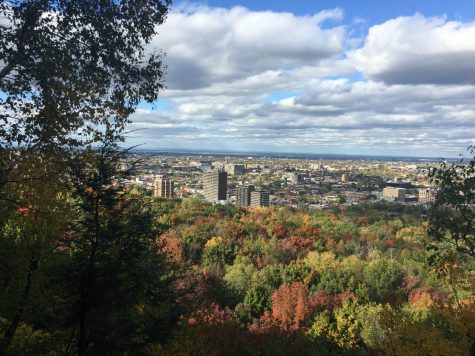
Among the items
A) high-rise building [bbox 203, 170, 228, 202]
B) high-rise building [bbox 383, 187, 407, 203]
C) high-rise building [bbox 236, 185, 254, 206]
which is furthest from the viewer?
high-rise building [bbox 203, 170, 228, 202]

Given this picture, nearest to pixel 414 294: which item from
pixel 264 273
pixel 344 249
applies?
pixel 264 273

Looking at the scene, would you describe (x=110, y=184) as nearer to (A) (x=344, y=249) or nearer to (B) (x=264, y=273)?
(B) (x=264, y=273)

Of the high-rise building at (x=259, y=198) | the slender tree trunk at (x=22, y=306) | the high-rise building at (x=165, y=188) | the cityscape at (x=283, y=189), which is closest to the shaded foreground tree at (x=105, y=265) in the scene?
the slender tree trunk at (x=22, y=306)

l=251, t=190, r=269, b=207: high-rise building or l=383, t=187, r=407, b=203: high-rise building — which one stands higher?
l=383, t=187, r=407, b=203: high-rise building

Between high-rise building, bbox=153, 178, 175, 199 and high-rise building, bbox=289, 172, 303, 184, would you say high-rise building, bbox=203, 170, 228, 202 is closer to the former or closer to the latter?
high-rise building, bbox=153, 178, 175, 199

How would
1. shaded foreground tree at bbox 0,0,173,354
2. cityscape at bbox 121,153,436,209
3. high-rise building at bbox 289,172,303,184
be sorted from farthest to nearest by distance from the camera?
high-rise building at bbox 289,172,303,184
cityscape at bbox 121,153,436,209
shaded foreground tree at bbox 0,0,173,354

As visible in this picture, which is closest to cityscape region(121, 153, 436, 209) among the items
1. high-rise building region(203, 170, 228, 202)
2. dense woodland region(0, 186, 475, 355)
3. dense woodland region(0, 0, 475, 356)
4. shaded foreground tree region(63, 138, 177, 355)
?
high-rise building region(203, 170, 228, 202)
